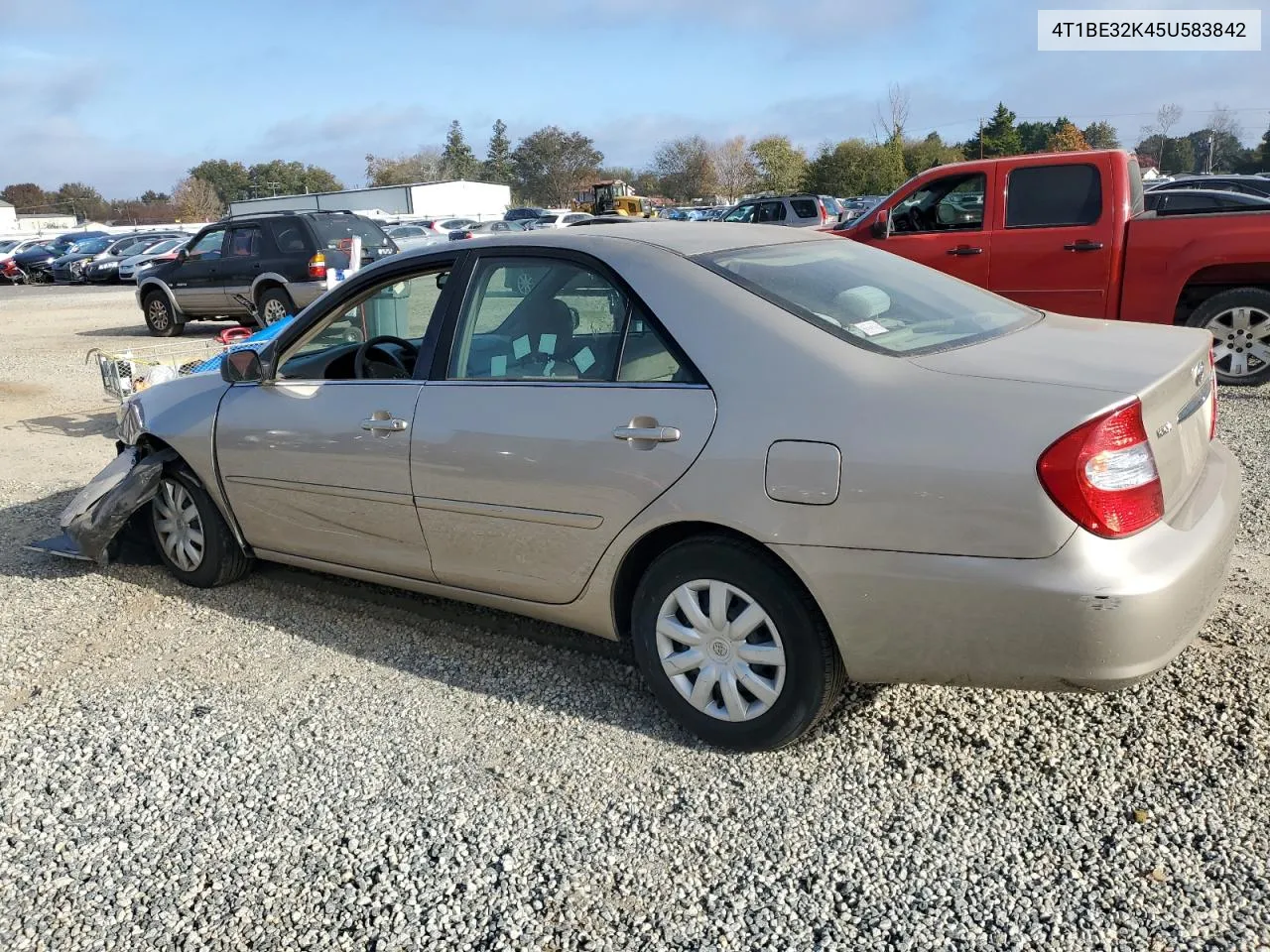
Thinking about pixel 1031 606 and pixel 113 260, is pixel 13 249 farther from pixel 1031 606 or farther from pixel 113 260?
pixel 1031 606

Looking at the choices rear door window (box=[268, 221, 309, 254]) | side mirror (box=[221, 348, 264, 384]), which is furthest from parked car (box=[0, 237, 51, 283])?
side mirror (box=[221, 348, 264, 384])

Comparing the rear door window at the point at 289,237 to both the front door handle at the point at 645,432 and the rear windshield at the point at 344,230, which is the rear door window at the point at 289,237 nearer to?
the rear windshield at the point at 344,230

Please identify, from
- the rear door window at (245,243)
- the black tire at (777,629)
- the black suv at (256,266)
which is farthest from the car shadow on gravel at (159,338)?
the black tire at (777,629)

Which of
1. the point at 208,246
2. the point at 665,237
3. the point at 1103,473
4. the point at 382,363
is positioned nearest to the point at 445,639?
the point at 382,363

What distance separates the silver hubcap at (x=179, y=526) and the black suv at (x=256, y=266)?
1001 centimetres

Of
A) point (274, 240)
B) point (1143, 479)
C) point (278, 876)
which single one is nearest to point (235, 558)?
point (278, 876)

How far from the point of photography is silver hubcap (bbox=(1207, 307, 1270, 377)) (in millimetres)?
7887

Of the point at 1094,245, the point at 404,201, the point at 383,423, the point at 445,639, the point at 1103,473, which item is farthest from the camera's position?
A: the point at 404,201

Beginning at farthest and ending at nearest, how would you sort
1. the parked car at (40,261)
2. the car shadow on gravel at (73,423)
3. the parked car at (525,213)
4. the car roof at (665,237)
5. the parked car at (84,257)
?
the parked car at (525,213)
the parked car at (40,261)
the parked car at (84,257)
the car shadow on gravel at (73,423)
the car roof at (665,237)

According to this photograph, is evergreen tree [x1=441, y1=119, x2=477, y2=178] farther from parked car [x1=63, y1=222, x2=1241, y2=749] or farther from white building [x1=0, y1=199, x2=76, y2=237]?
parked car [x1=63, y1=222, x2=1241, y2=749]

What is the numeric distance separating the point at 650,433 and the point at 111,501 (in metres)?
2.96

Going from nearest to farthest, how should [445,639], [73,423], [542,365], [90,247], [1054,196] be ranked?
[542,365], [445,639], [1054,196], [73,423], [90,247]

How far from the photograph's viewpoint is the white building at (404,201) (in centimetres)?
4400

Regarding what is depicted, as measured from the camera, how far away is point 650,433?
317cm
